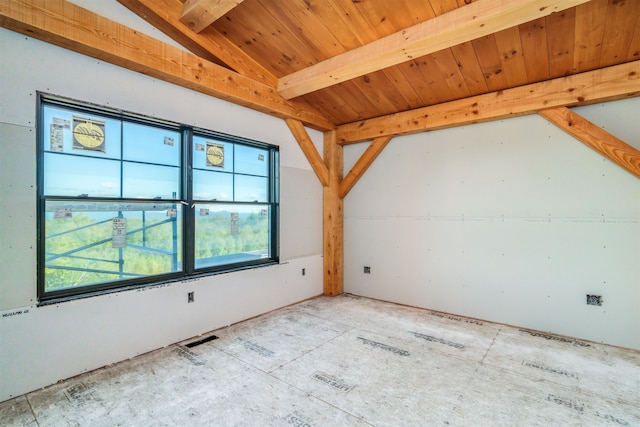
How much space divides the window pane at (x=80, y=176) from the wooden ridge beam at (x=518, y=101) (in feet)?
10.5

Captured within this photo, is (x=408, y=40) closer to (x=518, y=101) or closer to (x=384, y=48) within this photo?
(x=384, y=48)

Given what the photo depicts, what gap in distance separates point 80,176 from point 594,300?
16.2 feet

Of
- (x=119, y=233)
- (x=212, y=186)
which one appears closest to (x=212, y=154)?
(x=212, y=186)

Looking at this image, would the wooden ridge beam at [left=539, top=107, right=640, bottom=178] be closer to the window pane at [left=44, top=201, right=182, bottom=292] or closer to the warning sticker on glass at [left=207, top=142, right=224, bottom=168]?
the warning sticker on glass at [left=207, top=142, right=224, bottom=168]

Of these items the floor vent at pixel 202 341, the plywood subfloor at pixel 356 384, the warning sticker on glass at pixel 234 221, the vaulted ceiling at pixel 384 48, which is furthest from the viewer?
the warning sticker on glass at pixel 234 221

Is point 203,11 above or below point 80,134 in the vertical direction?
above

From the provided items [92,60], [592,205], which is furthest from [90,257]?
[592,205]

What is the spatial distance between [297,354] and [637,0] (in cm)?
380

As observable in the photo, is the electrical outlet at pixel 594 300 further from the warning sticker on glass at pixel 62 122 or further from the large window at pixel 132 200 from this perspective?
the warning sticker on glass at pixel 62 122

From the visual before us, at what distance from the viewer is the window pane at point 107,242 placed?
2373 millimetres

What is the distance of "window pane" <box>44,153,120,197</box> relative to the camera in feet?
7.67

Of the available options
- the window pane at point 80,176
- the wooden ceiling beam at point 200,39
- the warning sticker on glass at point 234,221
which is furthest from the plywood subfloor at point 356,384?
the wooden ceiling beam at point 200,39

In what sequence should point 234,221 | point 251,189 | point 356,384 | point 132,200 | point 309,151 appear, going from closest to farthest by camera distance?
point 356,384, point 132,200, point 234,221, point 251,189, point 309,151

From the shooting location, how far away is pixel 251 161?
3.87 meters
